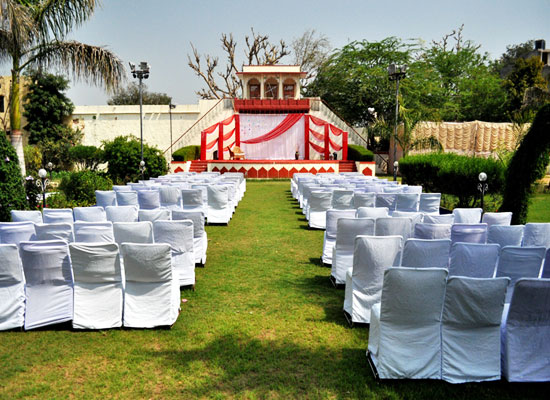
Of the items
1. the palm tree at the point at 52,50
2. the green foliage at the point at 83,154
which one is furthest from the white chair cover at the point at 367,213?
the green foliage at the point at 83,154

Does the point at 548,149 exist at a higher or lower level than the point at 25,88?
lower

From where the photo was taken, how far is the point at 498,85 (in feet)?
123

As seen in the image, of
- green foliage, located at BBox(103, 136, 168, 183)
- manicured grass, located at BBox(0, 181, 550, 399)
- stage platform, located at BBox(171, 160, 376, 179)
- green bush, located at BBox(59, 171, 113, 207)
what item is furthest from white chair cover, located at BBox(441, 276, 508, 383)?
stage platform, located at BBox(171, 160, 376, 179)

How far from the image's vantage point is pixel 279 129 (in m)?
30.6

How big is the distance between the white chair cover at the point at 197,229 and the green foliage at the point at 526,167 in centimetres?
576

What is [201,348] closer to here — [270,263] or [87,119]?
[270,263]

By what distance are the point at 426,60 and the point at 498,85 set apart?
6.30 meters

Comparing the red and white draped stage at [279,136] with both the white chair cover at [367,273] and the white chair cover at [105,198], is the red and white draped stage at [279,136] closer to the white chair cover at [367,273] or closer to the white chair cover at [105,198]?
the white chair cover at [105,198]

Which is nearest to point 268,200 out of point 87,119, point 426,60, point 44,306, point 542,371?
point 44,306

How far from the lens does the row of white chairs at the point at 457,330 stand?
357 centimetres

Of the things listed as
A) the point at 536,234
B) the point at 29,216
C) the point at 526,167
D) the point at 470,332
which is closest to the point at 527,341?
the point at 470,332

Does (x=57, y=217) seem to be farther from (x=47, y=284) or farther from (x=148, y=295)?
(x=148, y=295)

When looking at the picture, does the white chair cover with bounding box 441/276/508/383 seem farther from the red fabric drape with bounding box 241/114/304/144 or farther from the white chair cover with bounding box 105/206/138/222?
the red fabric drape with bounding box 241/114/304/144

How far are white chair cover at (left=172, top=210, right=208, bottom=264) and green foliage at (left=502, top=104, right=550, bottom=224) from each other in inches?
227
